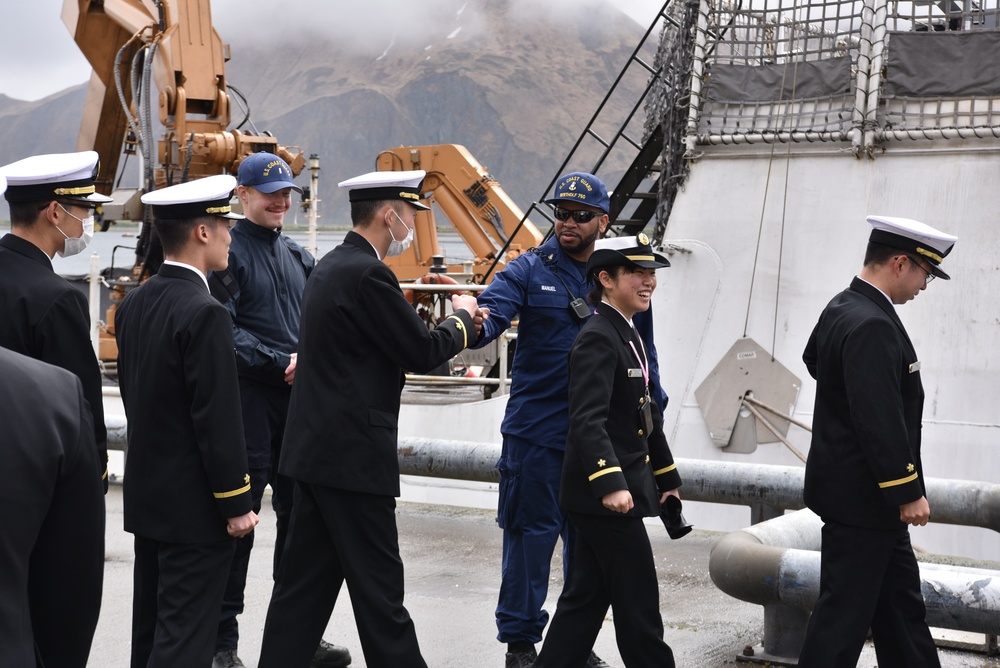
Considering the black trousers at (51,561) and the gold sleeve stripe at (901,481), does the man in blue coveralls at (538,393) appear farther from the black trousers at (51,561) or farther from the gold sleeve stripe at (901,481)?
the black trousers at (51,561)

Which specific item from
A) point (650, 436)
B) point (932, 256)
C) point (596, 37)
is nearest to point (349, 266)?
point (650, 436)

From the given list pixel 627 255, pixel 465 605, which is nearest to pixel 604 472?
pixel 627 255

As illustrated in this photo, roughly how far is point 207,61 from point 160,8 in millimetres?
757

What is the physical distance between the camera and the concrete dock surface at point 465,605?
4766mm

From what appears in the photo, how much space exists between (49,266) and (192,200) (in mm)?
513

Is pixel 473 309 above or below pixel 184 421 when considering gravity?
above

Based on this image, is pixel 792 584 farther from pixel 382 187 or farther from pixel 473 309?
pixel 382 187

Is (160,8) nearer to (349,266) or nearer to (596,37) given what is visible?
(349,266)

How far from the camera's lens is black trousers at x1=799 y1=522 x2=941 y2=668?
371 centimetres

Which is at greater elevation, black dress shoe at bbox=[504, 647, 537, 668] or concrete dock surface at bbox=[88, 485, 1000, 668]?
black dress shoe at bbox=[504, 647, 537, 668]

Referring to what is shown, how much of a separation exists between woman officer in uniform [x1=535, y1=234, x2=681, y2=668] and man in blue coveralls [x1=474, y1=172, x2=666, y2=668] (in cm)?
50

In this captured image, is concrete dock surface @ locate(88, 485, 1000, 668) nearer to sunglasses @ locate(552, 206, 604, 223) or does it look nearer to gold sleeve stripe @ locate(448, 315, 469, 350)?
gold sleeve stripe @ locate(448, 315, 469, 350)

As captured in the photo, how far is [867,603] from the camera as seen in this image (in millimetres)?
3713

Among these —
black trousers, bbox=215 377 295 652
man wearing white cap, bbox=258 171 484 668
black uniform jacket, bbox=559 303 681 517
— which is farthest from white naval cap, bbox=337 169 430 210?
black trousers, bbox=215 377 295 652
